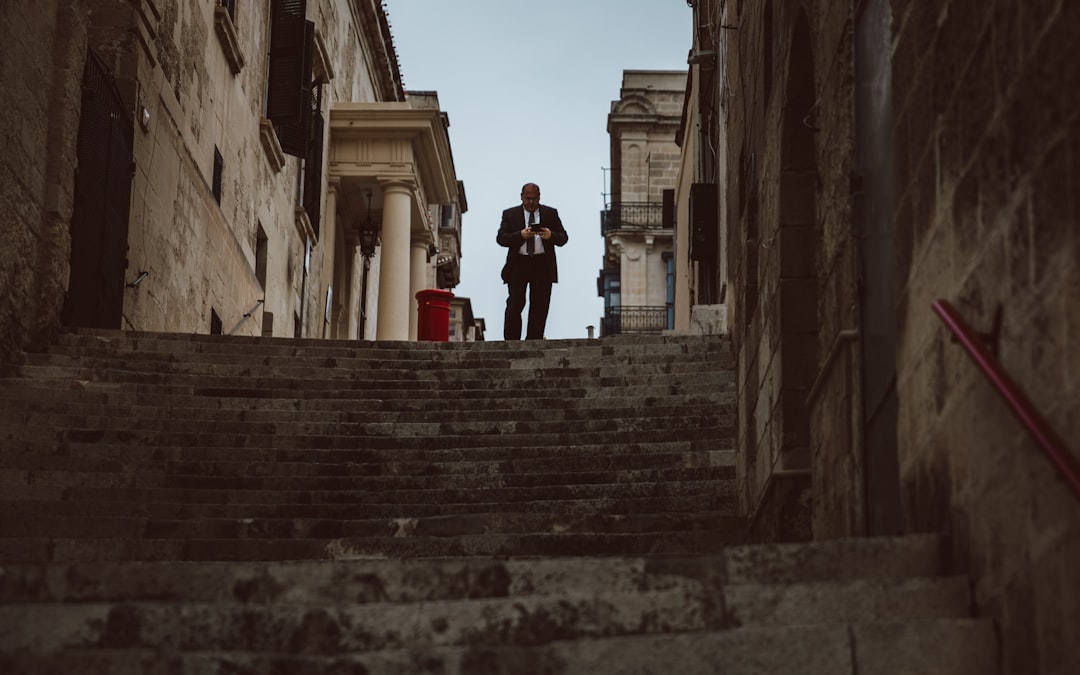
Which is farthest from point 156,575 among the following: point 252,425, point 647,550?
point 252,425

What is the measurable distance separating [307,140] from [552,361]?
11.9 meters

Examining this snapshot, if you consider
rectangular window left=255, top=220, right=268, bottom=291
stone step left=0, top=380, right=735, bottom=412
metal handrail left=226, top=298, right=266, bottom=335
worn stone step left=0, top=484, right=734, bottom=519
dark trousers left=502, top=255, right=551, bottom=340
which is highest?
rectangular window left=255, top=220, right=268, bottom=291

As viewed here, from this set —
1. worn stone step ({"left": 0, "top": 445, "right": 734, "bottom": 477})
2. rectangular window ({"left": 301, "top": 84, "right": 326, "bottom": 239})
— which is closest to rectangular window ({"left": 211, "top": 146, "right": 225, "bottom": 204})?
rectangular window ({"left": 301, "top": 84, "right": 326, "bottom": 239})

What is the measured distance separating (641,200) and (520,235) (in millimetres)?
32955

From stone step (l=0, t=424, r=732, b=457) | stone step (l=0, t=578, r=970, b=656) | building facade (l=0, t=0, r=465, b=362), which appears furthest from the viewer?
building facade (l=0, t=0, r=465, b=362)

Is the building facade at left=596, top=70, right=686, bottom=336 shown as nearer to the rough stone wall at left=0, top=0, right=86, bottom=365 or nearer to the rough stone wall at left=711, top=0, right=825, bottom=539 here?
the rough stone wall at left=0, top=0, right=86, bottom=365

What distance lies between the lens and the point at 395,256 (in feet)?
95.6

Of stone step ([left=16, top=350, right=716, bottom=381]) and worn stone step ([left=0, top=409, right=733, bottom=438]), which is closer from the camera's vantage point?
worn stone step ([left=0, top=409, right=733, bottom=438])

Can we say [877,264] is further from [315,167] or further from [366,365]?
[315,167]

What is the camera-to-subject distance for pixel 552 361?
543 inches

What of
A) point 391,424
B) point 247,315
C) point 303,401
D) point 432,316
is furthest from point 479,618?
point 247,315

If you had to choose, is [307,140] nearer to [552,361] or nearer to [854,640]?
[552,361]

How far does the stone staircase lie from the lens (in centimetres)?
490

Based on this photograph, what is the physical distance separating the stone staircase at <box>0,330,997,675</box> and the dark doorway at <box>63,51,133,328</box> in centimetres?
131
